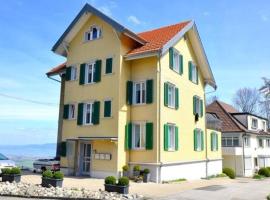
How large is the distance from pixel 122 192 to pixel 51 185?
147 inches

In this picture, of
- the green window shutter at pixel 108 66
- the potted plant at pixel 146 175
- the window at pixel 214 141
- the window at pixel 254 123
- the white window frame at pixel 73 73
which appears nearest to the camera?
the potted plant at pixel 146 175

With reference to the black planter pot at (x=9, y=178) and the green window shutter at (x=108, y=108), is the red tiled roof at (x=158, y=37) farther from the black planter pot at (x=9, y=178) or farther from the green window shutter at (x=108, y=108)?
the black planter pot at (x=9, y=178)

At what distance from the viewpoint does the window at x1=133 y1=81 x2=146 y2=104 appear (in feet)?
73.3

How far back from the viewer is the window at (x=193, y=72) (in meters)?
27.5

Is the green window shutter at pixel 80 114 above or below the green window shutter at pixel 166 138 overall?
above

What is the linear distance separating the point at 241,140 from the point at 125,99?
26.8 meters

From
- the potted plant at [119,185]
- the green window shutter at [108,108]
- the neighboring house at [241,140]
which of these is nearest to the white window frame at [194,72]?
the green window shutter at [108,108]

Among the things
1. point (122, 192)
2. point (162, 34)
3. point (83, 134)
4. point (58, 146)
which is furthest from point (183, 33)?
point (122, 192)

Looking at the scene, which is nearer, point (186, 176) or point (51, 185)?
point (51, 185)

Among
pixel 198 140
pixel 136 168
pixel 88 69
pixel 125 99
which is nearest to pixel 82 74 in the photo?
pixel 88 69

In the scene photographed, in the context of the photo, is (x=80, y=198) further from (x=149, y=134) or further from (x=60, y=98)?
(x=60, y=98)

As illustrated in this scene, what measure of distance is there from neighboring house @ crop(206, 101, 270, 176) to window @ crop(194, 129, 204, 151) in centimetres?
1538

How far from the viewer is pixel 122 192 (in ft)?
47.2

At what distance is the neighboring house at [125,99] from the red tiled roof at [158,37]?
10 cm
